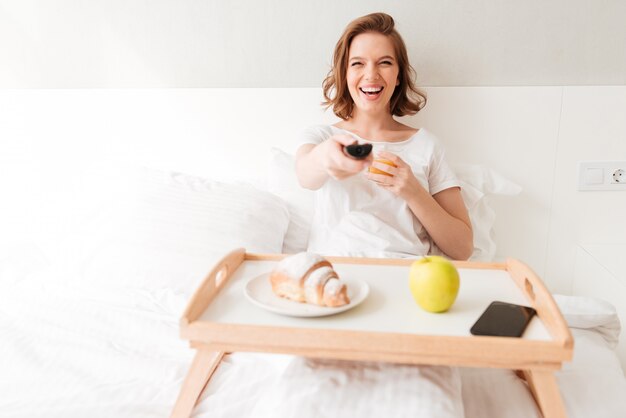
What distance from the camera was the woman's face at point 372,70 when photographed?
1447 mm

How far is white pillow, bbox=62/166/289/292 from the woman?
18cm

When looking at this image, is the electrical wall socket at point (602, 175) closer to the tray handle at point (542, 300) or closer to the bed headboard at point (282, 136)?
the bed headboard at point (282, 136)

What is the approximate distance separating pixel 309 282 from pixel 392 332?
5.9 inches

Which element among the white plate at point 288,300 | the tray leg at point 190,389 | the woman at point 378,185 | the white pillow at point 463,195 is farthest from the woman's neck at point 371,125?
the tray leg at point 190,389

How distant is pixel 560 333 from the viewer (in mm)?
719

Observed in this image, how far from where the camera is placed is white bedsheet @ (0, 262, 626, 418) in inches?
34.7

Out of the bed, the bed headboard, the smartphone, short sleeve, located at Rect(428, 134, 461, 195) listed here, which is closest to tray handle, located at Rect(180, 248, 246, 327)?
the bed

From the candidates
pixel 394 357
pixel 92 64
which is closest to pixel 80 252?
pixel 92 64

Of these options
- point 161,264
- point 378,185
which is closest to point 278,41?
point 378,185

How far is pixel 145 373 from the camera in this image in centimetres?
101

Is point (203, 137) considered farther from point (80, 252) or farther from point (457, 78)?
point (457, 78)

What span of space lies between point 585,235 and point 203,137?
1265 mm

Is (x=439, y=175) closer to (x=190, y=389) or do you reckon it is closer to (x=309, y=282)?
(x=309, y=282)

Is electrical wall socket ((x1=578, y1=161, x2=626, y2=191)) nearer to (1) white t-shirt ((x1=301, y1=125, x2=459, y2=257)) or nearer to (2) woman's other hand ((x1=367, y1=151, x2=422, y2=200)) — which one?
(1) white t-shirt ((x1=301, y1=125, x2=459, y2=257))
